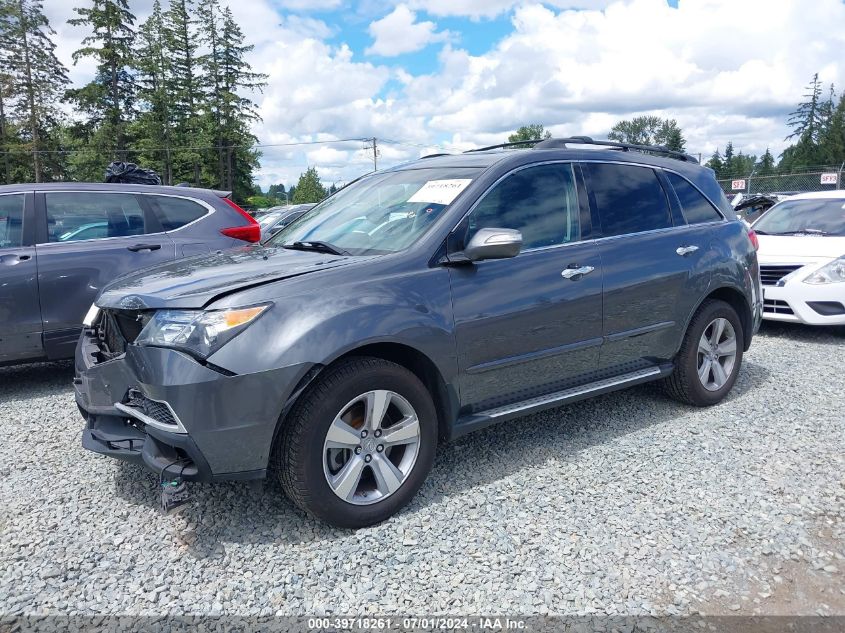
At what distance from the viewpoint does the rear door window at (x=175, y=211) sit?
5699 mm

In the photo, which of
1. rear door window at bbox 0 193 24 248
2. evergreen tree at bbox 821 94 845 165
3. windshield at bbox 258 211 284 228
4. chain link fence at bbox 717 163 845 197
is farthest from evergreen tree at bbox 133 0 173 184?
evergreen tree at bbox 821 94 845 165

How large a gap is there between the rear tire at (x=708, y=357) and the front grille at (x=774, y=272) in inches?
114

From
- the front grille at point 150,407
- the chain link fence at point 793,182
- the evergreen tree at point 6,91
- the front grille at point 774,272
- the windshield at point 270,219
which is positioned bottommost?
the front grille at point 150,407

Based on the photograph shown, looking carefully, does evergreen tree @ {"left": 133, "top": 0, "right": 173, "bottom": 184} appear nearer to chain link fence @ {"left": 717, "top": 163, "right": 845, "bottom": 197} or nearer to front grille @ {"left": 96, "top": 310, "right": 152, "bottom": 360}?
chain link fence @ {"left": 717, "top": 163, "right": 845, "bottom": 197}

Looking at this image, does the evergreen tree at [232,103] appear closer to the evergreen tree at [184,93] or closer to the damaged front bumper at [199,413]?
the evergreen tree at [184,93]

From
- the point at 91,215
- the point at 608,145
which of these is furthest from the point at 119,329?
the point at 608,145

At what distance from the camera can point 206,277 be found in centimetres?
300

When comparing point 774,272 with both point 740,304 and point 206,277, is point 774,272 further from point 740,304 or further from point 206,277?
point 206,277

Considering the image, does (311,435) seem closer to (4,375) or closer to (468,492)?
(468,492)

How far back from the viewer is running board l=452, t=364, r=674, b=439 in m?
3.34

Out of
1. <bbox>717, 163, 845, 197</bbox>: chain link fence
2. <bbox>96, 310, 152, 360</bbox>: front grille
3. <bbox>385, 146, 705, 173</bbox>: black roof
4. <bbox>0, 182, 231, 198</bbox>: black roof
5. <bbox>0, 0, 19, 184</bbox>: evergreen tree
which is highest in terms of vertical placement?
<bbox>0, 0, 19, 184</bbox>: evergreen tree

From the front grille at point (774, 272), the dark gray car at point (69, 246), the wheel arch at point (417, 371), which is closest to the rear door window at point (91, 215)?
the dark gray car at point (69, 246)

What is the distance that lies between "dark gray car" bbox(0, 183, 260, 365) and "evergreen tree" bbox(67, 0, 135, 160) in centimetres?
4178

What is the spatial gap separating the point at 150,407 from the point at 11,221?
3.39 metres
